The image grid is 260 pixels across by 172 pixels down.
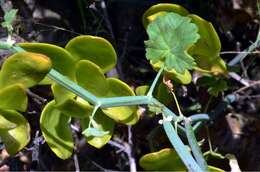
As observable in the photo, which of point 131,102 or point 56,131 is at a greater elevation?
point 131,102

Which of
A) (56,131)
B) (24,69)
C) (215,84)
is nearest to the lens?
(24,69)

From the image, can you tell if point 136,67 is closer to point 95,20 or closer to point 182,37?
point 95,20

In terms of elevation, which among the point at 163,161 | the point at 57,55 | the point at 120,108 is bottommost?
the point at 163,161

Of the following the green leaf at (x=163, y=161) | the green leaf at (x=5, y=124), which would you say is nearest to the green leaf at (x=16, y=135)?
the green leaf at (x=5, y=124)

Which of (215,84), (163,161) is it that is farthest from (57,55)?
(215,84)

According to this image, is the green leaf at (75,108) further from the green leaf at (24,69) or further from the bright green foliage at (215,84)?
the bright green foliage at (215,84)

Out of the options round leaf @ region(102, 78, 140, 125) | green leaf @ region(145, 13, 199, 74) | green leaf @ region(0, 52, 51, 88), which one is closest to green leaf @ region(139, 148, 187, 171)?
round leaf @ region(102, 78, 140, 125)

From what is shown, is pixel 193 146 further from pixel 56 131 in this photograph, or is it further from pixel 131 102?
pixel 56 131
